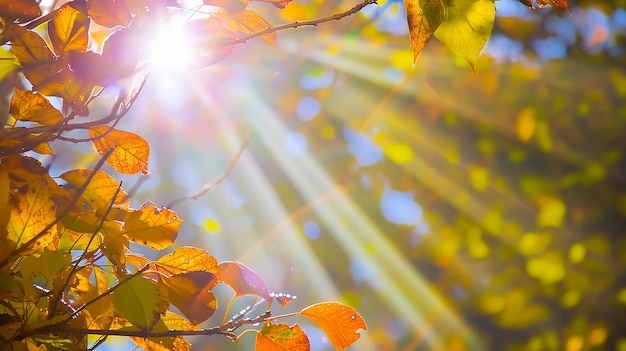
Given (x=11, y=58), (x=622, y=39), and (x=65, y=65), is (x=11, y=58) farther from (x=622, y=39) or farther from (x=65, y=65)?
(x=622, y=39)

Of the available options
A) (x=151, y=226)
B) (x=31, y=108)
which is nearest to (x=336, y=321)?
(x=151, y=226)

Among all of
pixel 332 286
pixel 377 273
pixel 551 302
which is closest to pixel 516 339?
pixel 551 302

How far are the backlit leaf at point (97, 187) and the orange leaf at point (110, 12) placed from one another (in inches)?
4.0

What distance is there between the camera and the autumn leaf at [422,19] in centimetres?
31

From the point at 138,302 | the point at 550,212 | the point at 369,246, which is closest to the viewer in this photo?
the point at 138,302

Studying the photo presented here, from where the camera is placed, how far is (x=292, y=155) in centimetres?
176

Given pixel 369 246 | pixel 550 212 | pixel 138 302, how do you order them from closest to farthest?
pixel 138 302
pixel 369 246
pixel 550 212

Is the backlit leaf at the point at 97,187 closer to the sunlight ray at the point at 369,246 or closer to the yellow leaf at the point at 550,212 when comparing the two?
the sunlight ray at the point at 369,246

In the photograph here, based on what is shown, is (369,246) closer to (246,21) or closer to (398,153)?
(398,153)

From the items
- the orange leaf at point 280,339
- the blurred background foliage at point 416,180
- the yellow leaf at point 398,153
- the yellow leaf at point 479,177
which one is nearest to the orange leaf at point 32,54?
the orange leaf at point 280,339

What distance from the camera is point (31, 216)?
1.04 feet

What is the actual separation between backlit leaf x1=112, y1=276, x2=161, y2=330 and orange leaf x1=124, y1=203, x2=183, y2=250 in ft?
0.15

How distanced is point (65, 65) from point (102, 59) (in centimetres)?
5

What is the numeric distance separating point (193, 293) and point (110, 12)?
19 centimetres
